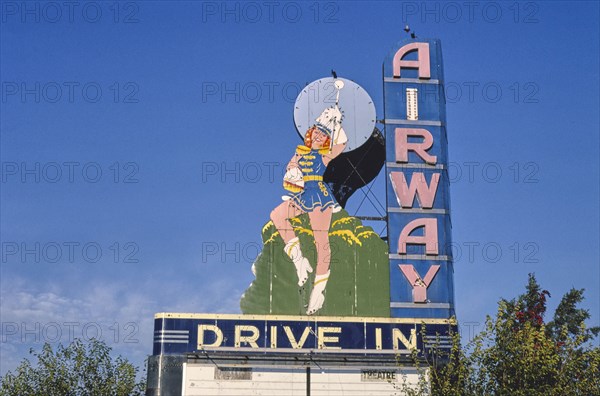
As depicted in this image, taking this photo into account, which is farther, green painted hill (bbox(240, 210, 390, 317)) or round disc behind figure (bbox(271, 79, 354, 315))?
round disc behind figure (bbox(271, 79, 354, 315))

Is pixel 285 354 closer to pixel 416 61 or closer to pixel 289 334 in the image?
pixel 289 334

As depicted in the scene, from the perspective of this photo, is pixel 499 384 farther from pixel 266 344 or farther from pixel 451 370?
pixel 266 344

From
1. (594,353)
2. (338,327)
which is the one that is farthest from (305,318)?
(594,353)

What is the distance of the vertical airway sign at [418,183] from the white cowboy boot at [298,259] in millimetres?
4265

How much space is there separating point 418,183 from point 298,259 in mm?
7364

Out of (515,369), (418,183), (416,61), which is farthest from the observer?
(416,61)

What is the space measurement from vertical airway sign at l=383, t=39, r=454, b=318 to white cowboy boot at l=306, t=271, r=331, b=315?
11.0ft

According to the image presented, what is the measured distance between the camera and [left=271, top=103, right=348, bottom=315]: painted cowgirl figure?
4488cm

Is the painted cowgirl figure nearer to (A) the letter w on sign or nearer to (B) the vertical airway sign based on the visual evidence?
(B) the vertical airway sign

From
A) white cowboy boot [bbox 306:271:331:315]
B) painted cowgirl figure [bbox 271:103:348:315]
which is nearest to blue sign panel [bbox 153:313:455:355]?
white cowboy boot [bbox 306:271:331:315]

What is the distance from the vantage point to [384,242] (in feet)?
149

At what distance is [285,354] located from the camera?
41.4 meters

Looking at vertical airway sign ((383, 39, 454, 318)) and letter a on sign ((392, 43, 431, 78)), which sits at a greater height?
letter a on sign ((392, 43, 431, 78))

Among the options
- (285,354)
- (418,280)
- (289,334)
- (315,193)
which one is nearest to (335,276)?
(418,280)
